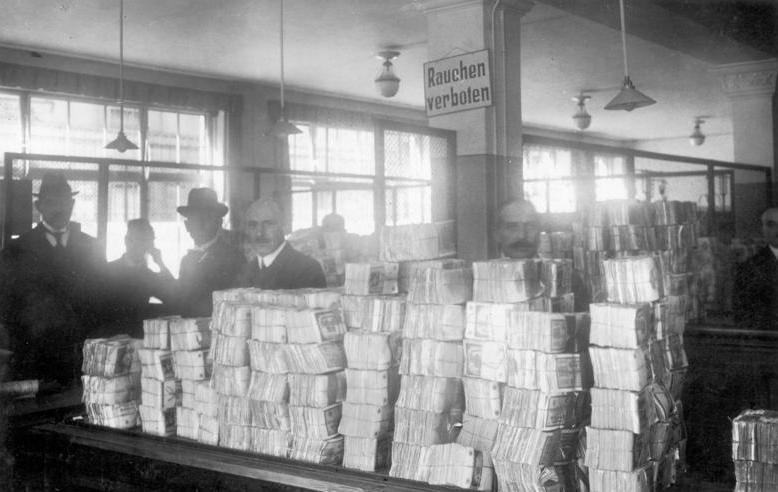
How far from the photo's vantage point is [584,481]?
131 inches

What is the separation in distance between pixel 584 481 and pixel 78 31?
24.5ft

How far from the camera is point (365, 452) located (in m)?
3.60

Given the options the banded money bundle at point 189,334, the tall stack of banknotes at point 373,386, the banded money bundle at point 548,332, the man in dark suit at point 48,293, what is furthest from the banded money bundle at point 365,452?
the man in dark suit at point 48,293

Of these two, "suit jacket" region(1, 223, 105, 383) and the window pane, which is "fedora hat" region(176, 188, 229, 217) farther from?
the window pane

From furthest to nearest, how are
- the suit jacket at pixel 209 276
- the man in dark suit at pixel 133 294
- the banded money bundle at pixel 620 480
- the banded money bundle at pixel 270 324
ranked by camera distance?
the man in dark suit at pixel 133 294 < the suit jacket at pixel 209 276 < the banded money bundle at pixel 270 324 < the banded money bundle at pixel 620 480

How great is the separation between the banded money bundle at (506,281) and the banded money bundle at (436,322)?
0.13 meters

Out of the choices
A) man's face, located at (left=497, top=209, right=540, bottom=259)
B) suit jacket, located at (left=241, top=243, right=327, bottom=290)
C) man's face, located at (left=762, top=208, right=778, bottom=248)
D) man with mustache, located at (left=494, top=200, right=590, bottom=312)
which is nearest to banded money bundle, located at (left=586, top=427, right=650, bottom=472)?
man with mustache, located at (left=494, top=200, right=590, bottom=312)

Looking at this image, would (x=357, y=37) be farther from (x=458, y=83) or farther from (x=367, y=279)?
(x=367, y=279)

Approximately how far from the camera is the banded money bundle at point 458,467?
3.26 metres

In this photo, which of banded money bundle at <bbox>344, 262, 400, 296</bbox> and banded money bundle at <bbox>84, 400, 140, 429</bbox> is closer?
banded money bundle at <bbox>344, 262, 400, 296</bbox>

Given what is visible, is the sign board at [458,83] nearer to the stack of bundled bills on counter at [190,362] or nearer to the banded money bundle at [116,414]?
the stack of bundled bills on counter at [190,362]

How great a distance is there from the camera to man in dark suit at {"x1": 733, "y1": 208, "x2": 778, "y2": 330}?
6.25 meters

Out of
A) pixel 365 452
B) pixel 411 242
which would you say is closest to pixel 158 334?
pixel 365 452

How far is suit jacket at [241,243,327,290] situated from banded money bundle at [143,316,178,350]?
3.44 ft
